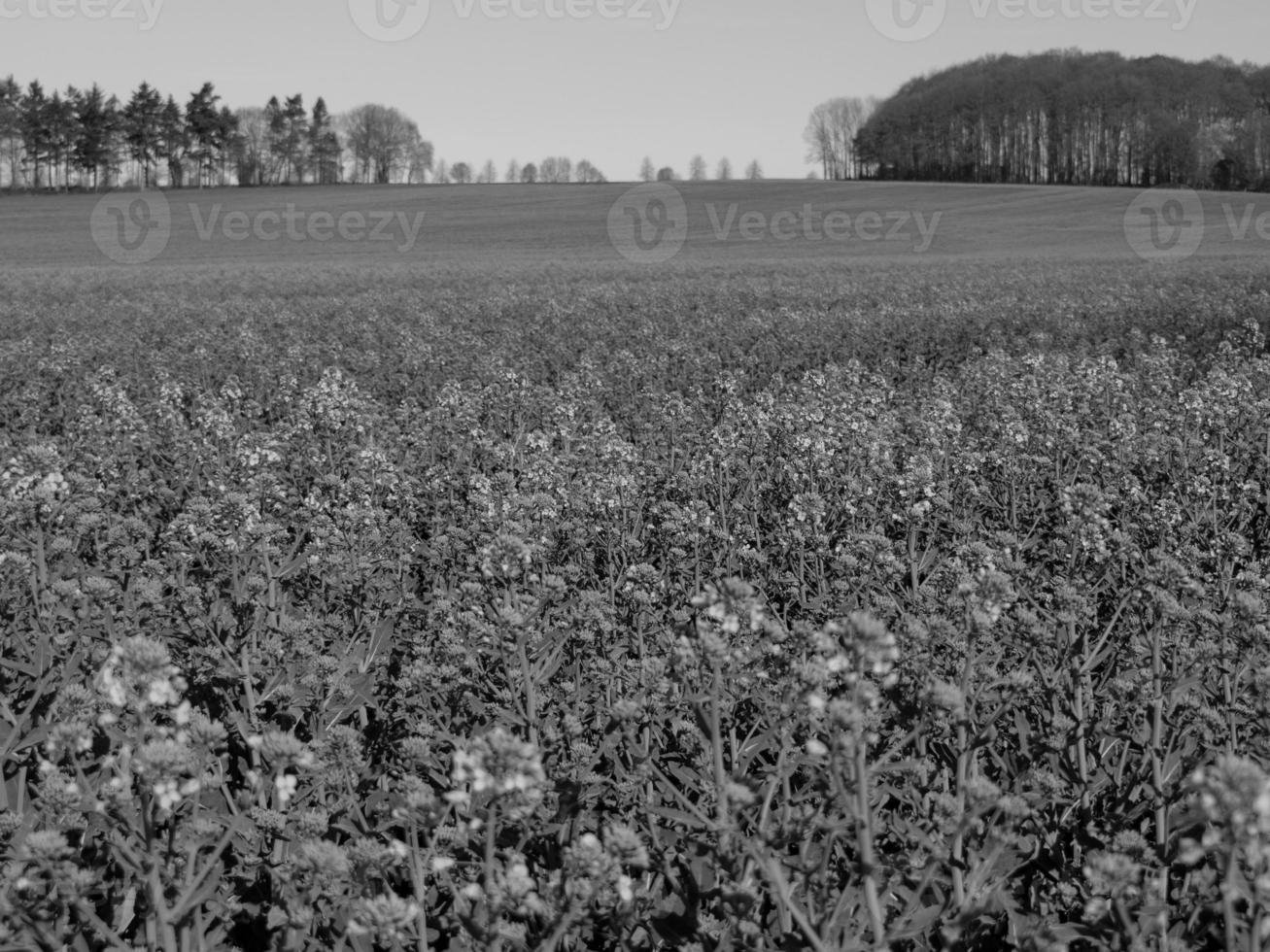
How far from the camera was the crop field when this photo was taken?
243 cm

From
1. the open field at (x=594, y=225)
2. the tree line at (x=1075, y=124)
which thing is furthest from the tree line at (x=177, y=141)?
the tree line at (x=1075, y=124)

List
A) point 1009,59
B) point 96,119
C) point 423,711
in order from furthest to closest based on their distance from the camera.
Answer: point 1009,59 < point 96,119 < point 423,711

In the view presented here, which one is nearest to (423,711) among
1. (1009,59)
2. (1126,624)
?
(1126,624)

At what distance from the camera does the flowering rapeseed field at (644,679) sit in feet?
7.91

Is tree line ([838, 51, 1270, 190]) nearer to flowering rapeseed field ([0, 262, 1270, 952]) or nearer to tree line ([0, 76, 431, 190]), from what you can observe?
tree line ([0, 76, 431, 190])

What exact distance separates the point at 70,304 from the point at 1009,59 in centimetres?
15945

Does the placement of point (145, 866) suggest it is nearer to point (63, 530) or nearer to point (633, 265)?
point (63, 530)

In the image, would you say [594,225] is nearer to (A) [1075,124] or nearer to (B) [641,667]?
(B) [641,667]

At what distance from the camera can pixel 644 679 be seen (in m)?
3.41

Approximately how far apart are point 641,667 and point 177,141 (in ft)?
438

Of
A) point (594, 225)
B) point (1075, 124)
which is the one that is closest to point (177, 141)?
point (594, 225)

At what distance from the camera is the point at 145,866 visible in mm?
2451

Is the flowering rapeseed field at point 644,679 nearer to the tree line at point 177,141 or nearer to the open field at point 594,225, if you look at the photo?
the open field at point 594,225

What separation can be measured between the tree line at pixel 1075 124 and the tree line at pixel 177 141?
233 ft
